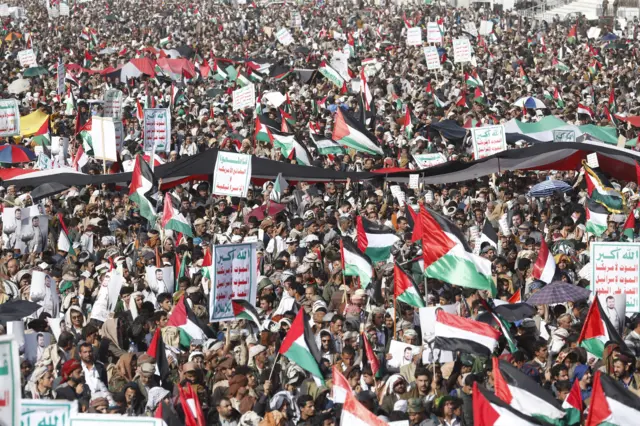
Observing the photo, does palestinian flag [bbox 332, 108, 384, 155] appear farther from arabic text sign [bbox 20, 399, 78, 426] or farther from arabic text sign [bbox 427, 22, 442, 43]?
arabic text sign [bbox 427, 22, 442, 43]

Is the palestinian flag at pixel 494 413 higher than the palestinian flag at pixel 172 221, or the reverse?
the palestinian flag at pixel 494 413

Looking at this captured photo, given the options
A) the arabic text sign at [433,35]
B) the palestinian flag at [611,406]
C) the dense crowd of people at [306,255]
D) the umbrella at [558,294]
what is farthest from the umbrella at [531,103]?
the palestinian flag at [611,406]

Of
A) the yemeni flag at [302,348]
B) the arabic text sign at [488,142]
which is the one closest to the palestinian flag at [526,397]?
the yemeni flag at [302,348]

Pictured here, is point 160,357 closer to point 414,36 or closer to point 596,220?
point 596,220

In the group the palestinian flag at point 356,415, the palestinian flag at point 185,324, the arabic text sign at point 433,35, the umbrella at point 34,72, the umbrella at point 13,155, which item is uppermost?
the arabic text sign at point 433,35

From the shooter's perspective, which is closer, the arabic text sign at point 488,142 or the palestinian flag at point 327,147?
the arabic text sign at point 488,142

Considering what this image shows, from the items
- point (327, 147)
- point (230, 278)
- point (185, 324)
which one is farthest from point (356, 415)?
→ point (327, 147)

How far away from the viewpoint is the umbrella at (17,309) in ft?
40.1

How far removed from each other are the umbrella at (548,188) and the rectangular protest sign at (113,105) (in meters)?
9.44

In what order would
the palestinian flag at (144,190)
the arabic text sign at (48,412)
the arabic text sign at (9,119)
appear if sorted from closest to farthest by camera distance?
the arabic text sign at (48,412)
the palestinian flag at (144,190)
the arabic text sign at (9,119)

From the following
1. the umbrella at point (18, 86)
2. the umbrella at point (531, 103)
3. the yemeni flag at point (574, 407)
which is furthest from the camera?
the umbrella at point (18, 86)

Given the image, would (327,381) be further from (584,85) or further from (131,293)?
(584,85)

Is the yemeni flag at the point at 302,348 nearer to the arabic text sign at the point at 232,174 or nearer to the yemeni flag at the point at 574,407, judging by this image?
the yemeni flag at the point at 574,407

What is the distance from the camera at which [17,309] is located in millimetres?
12453
